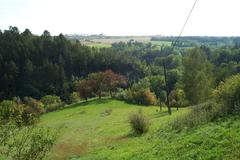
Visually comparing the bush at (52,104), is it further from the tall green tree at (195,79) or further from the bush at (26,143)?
the bush at (26,143)

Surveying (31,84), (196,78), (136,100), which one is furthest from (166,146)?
(31,84)

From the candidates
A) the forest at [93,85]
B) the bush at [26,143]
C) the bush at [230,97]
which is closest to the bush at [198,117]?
the forest at [93,85]

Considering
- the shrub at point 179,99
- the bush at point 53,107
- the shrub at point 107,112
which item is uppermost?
the shrub at point 179,99

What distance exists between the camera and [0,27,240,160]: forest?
2277cm

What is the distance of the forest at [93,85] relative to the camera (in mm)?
22766

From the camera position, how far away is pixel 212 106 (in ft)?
82.4

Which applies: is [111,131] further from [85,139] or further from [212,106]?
[212,106]

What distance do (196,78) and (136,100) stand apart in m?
23.0

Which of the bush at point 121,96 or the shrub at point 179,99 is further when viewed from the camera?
the bush at point 121,96

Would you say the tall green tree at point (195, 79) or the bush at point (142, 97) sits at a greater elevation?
the tall green tree at point (195, 79)

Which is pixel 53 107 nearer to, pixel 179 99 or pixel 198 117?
pixel 179 99

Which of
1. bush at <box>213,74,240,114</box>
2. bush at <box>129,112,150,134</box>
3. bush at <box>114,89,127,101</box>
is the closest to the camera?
bush at <box>213,74,240,114</box>

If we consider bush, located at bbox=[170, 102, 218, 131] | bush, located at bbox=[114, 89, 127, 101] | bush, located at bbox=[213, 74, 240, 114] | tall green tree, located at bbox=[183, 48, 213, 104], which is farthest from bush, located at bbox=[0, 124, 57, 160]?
bush, located at bbox=[114, 89, 127, 101]

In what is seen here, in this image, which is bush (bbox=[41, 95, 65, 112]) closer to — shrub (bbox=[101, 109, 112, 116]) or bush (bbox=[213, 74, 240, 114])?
shrub (bbox=[101, 109, 112, 116])
